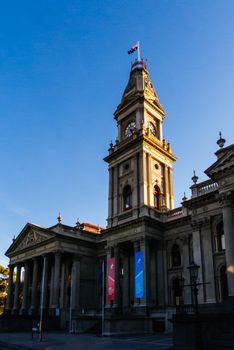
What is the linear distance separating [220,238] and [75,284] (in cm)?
2227

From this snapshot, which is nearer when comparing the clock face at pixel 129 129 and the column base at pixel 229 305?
the column base at pixel 229 305

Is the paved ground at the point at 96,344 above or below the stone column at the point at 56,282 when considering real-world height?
below

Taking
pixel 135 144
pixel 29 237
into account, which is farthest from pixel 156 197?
pixel 29 237

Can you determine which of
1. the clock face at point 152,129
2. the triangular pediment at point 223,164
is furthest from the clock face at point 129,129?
the triangular pediment at point 223,164

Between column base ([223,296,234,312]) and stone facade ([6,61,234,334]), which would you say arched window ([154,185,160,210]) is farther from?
column base ([223,296,234,312])

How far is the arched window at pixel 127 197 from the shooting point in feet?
145

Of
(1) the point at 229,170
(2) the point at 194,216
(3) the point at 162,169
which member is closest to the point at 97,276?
(3) the point at 162,169

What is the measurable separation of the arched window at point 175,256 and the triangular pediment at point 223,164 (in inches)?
514

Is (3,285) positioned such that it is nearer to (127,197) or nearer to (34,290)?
(34,290)

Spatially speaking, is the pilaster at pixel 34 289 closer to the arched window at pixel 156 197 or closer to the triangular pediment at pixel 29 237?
the triangular pediment at pixel 29 237

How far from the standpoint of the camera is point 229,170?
2794cm

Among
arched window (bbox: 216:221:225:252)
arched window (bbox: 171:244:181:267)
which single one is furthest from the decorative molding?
arched window (bbox: 216:221:225:252)

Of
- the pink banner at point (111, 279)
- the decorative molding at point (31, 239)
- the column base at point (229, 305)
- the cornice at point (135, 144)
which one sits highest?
the cornice at point (135, 144)

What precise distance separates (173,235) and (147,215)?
148 inches
